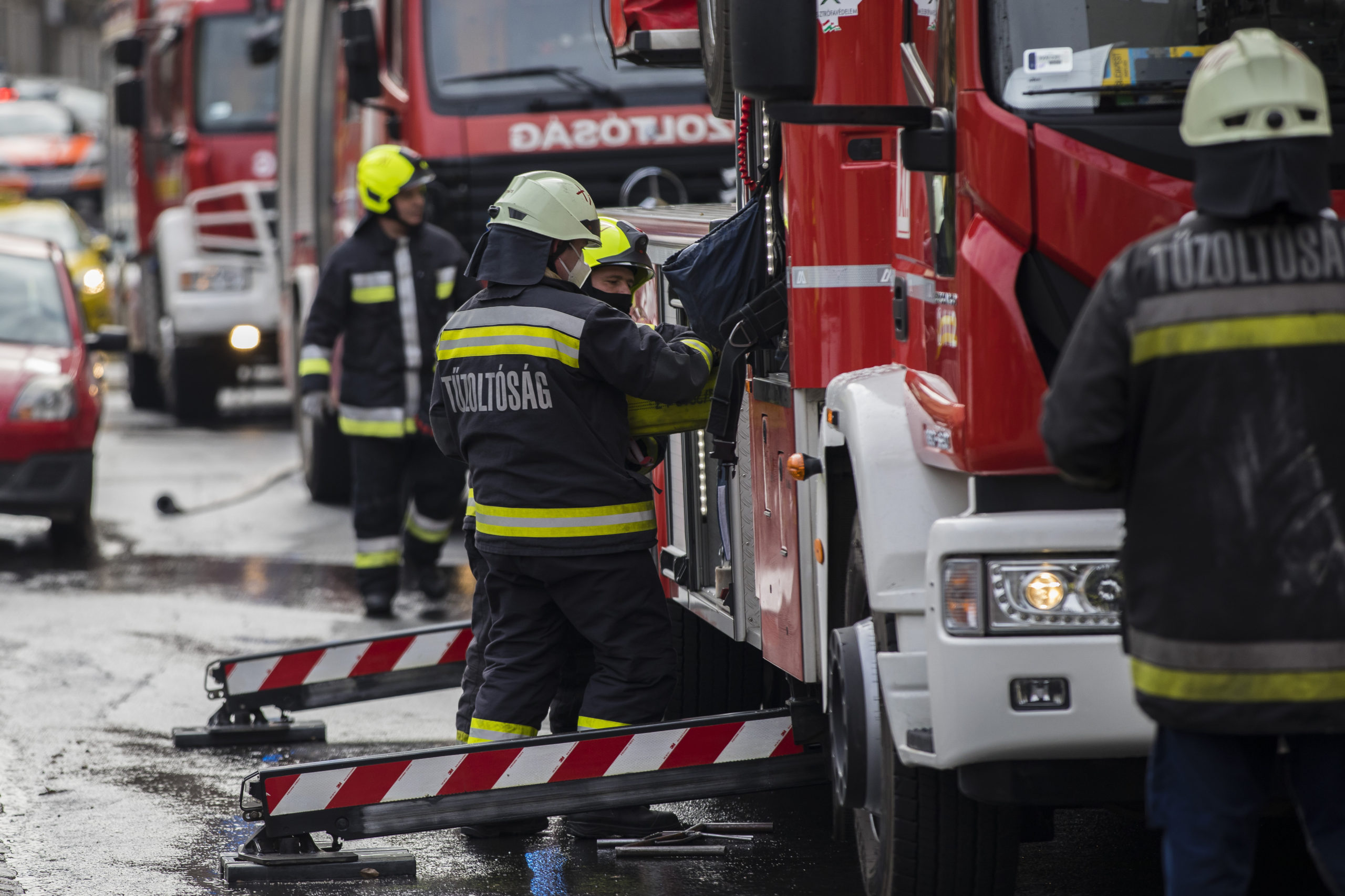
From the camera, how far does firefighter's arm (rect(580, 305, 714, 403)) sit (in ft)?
16.6

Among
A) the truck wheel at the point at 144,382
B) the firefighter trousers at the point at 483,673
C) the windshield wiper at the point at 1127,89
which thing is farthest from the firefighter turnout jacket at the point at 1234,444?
the truck wheel at the point at 144,382

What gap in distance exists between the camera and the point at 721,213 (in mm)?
5852

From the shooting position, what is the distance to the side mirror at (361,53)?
10.6 meters

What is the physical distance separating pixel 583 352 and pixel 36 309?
7030 mm

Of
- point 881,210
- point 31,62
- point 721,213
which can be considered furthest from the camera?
point 31,62

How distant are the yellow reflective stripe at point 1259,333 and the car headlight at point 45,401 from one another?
28.1 feet

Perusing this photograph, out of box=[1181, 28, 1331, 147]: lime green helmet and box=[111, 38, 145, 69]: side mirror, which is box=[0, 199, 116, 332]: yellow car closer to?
box=[111, 38, 145, 69]: side mirror

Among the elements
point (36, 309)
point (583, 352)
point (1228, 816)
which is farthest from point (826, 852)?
point (36, 309)

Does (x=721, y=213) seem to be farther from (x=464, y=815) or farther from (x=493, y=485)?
(x=464, y=815)

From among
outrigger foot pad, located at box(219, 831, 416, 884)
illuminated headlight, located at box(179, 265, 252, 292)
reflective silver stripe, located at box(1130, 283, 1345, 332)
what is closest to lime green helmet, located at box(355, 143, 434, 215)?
outrigger foot pad, located at box(219, 831, 416, 884)

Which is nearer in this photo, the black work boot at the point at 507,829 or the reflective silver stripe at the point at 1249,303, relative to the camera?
the reflective silver stripe at the point at 1249,303

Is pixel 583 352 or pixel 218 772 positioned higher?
pixel 583 352

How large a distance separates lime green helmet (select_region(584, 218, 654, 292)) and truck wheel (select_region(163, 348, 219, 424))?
11089 mm

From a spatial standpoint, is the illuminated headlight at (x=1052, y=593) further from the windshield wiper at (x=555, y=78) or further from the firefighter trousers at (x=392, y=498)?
the windshield wiper at (x=555, y=78)
